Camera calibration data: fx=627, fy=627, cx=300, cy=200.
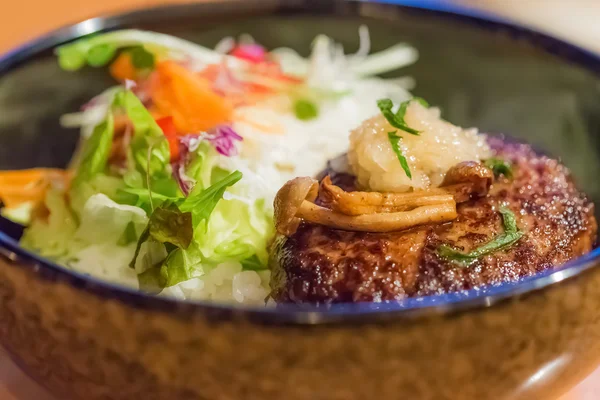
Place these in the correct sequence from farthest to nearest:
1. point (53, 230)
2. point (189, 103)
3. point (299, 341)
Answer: point (189, 103) → point (53, 230) → point (299, 341)

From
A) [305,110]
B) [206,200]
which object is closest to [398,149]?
[206,200]

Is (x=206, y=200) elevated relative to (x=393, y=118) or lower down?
lower down

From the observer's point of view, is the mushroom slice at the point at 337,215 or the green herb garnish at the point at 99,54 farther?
the green herb garnish at the point at 99,54

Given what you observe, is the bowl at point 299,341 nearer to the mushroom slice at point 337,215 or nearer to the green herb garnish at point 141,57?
the mushroom slice at point 337,215

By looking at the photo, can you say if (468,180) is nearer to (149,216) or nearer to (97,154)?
(149,216)

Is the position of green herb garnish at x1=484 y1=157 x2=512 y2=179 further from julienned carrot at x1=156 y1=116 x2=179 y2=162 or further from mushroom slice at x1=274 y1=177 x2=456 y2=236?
julienned carrot at x1=156 y1=116 x2=179 y2=162

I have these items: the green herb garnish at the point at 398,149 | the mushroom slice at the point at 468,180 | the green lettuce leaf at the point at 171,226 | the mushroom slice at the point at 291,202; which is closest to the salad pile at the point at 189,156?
the green lettuce leaf at the point at 171,226

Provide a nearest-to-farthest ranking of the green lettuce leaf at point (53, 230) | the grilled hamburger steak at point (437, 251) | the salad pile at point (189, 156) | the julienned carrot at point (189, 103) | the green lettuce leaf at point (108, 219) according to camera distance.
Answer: the grilled hamburger steak at point (437, 251) < the salad pile at point (189, 156) < the green lettuce leaf at point (108, 219) < the green lettuce leaf at point (53, 230) < the julienned carrot at point (189, 103)
